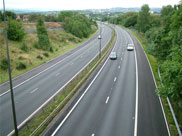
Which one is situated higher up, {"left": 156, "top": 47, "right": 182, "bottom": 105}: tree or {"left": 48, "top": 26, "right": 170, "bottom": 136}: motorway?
{"left": 156, "top": 47, "right": 182, "bottom": 105}: tree

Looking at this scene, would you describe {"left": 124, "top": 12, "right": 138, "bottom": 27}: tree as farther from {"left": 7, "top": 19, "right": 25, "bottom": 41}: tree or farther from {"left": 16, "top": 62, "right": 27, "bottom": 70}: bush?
{"left": 16, "top": 62, "right": 27, "bottom": 70}: bush

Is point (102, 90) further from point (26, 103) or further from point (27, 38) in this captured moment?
point (27, 38)

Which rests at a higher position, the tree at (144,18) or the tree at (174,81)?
the tree at (144,18)

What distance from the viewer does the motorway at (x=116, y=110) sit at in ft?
48.9

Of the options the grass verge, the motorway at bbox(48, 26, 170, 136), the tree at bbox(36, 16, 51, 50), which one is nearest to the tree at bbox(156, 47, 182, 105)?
the motorway at bbox(48, 26, 170, 136)

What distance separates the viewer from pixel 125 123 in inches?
627

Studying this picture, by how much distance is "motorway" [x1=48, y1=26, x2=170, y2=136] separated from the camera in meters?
14.9

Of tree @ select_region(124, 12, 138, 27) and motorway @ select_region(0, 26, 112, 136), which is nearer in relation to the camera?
motorway @ select_region(0, 26, 112, 136)

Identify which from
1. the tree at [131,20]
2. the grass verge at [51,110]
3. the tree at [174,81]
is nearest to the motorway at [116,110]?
the grass verge at [51,110]

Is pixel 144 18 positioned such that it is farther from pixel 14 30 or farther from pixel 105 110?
pixel 105 110

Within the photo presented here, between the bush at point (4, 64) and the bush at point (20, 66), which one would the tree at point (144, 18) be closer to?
the bush at point (20, 66)

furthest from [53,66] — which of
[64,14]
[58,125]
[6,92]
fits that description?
[64,14]

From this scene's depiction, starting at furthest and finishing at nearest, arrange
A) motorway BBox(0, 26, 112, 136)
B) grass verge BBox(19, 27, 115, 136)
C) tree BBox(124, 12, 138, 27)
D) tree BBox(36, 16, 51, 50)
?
tree BBox(124, 12, 138, 27)
tree BBox(36, 16, 51, 50)
motorway BBox(0, 26, 112, 136)
grass verge BBox(19, 27, 115, 136)

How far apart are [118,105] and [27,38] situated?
40.9m
